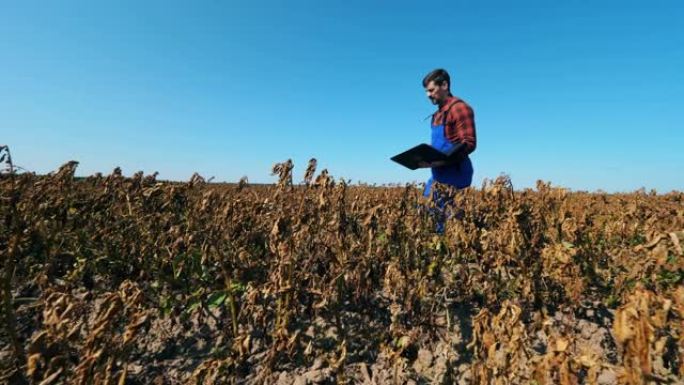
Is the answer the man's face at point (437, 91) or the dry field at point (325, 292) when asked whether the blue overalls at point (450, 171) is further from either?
the dry field at point (325, 292)

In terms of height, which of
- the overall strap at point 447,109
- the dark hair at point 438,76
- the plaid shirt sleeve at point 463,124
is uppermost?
the dark hair at point 438,76

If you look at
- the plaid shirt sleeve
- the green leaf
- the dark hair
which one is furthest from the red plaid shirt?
the green leaf

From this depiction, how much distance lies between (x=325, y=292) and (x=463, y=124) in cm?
268

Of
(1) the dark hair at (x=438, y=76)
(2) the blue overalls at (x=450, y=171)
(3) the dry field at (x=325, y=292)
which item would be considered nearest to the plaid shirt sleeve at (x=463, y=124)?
(2) the blue overalls at (x=450, y=171)

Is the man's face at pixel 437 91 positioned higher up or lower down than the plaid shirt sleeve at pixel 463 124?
higher up

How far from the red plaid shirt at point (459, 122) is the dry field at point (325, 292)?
68 cm

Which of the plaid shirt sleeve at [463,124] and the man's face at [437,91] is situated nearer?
the plaid shirt sleeve at [463,124]

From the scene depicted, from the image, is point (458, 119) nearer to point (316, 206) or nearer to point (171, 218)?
point (316, 206)

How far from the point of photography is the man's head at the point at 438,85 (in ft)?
14.9

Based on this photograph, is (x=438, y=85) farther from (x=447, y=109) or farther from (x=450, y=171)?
(x=450, y=171)

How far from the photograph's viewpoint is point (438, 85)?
4539mm

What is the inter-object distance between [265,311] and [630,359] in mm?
2149

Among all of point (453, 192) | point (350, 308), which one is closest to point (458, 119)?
point (453, 192)

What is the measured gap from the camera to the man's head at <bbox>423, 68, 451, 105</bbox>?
14.9ft
